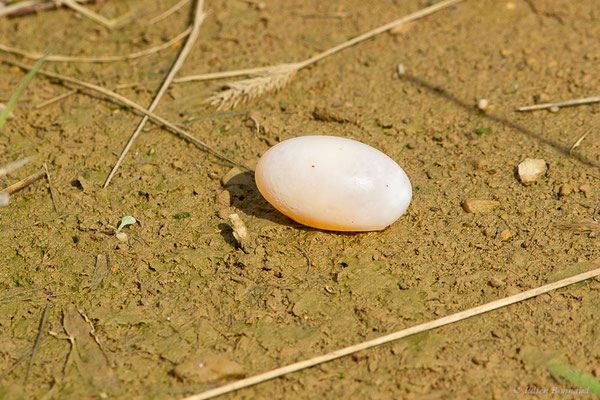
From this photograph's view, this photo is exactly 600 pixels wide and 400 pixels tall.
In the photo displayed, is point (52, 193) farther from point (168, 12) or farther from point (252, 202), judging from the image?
point (168, 12)

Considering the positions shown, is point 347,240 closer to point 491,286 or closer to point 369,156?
point 369,156

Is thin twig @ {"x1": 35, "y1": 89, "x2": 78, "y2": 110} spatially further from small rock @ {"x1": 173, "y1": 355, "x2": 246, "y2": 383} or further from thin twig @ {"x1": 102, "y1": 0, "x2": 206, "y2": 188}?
small rock @ {"x1": 173, "y1": 355, "x2": 246, "y2": 383}

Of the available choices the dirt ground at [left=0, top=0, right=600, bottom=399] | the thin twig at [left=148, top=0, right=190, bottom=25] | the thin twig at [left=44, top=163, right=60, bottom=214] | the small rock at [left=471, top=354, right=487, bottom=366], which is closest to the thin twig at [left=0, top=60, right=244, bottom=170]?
the dirt ground at [left=0, top=0, right=600, bottom=399]

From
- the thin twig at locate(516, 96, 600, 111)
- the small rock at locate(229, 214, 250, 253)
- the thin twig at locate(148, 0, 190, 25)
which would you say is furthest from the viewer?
the thin twig at locate(148, 0, 190, 25)

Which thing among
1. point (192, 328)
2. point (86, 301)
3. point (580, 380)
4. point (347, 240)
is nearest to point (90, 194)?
point (86, 301)

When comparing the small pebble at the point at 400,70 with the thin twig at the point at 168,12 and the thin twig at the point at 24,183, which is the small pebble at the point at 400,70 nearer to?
the thin twig at the point at 168,12

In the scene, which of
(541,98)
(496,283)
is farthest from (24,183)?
(541,98)
